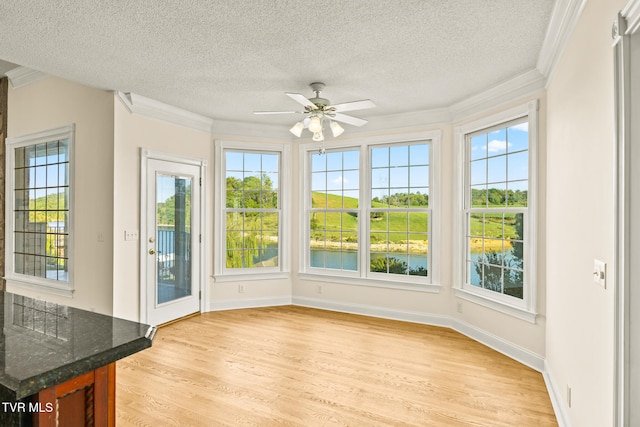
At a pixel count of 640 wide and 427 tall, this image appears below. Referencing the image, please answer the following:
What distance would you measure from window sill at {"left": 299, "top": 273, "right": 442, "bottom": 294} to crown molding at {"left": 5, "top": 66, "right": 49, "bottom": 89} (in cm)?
413

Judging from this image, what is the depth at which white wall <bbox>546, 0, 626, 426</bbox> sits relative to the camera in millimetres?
1594

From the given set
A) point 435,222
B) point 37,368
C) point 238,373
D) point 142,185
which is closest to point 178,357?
point 238,373

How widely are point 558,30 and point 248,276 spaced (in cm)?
437

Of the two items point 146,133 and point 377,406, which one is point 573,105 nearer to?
point 377,406

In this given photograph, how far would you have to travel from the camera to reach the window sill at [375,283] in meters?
4.54

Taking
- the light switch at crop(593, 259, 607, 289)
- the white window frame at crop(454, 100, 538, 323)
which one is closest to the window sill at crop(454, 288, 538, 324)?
the white window frame at crop(454, 100, 538, 323)

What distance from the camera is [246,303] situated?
5.23 m

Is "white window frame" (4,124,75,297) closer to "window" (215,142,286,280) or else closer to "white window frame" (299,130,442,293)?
"window" (215,142,286,280)

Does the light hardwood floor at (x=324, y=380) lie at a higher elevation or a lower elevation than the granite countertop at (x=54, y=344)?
lower

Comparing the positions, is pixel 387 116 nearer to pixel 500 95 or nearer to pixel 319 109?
pixel 500 95

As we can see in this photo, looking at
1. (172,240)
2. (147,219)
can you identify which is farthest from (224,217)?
(147,219)

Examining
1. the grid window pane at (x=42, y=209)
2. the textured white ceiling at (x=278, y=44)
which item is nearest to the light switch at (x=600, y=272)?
the textured white ceiling at (x=278, y=44)

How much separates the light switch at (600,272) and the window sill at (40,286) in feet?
15.5

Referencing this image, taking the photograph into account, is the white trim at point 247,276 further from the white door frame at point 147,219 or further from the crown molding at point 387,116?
the crown molding at point 387,116
